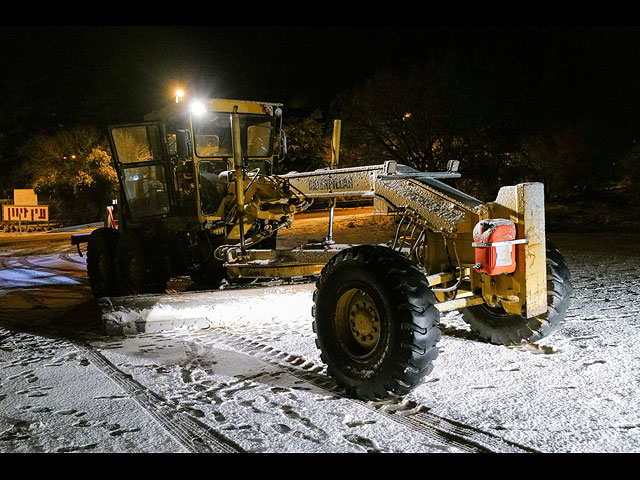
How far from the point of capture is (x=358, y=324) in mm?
4879

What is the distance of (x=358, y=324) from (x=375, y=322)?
0.18 meters

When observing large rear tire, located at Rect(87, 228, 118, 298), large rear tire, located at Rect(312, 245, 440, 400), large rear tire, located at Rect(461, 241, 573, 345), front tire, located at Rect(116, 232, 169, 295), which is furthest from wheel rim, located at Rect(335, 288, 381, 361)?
large rear tire, located at Rect(87, 228, 118, 298)

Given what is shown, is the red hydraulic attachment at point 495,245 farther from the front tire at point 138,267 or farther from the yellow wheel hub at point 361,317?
the front tire at point 138,267

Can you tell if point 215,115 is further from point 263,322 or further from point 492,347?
point 492,347

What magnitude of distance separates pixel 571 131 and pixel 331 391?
37074mm

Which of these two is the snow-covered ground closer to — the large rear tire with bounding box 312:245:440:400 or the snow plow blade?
the snow plow blade

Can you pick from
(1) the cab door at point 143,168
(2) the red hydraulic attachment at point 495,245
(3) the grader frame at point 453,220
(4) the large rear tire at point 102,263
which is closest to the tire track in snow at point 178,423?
(3) the grader frame at point 453,220

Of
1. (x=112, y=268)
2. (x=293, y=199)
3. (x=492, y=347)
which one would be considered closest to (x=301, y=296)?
(x=293, y=199)

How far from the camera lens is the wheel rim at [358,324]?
4.77 m

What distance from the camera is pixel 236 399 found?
182 inches

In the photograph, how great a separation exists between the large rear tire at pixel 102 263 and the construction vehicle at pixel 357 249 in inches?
17.2

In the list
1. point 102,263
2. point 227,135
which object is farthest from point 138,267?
point 227,135

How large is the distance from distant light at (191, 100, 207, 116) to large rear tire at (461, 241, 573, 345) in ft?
15.4

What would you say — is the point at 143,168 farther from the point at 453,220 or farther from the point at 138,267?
the point at 453,220
